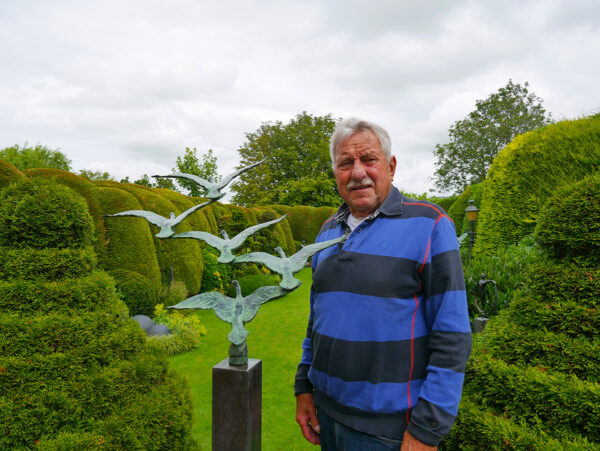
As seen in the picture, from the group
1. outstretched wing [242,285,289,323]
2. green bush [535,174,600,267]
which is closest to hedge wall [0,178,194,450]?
outstretched wing [242,285,289,323]

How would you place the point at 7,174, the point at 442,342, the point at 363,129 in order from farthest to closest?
the point at 7,174
the point at 363,129
the point at 442,342

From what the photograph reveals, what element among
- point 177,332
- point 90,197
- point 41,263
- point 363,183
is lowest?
point 177,332

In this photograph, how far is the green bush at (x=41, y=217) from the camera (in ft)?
8.52

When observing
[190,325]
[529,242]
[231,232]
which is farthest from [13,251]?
[231,232]

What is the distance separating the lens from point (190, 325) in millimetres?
7340

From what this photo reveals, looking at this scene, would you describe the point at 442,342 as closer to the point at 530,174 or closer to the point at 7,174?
the point at 530,174

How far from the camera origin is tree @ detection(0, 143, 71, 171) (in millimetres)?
40562

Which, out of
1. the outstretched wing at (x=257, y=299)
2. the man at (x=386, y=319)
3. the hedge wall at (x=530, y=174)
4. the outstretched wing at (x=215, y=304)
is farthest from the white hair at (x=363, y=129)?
the hedge wall at (x=530, y=174)

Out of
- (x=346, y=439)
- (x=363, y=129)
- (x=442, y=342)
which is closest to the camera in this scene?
(x=442, y=342)

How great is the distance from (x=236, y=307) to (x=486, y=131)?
3328 centimetres

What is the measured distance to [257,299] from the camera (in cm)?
182

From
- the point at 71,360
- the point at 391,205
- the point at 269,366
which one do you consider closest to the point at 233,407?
the point at 71,360

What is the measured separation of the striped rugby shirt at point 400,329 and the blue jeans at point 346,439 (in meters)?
0.05

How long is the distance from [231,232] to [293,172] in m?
20.1
